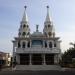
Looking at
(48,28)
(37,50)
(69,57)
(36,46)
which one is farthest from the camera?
(48,28)

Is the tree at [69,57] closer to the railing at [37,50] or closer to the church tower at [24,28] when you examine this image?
the railing at [37,50]

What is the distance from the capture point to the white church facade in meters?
63.9

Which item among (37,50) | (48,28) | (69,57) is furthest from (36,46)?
(69,57)

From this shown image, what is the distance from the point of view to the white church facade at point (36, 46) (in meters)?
63.9

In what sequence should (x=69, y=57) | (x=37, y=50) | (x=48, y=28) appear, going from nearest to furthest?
(x=69, y=57)
(x=37, y=50)
(x=48, y=28)

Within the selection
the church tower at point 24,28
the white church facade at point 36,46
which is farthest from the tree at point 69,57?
the church tower at point 24,28

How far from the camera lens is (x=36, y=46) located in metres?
66.2

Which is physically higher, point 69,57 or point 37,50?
point 37,50

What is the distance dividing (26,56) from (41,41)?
22.4 feet

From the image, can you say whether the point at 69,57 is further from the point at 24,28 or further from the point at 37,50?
the point at 24,28

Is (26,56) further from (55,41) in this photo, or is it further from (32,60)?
(55,41)

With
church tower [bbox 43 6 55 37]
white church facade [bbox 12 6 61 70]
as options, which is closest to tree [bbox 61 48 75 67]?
white church facade [bbox 12 6 61 70]

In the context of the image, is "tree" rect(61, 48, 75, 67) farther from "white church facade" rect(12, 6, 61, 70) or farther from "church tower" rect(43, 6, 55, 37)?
"church tower" rect(43, 6, 55, 37)

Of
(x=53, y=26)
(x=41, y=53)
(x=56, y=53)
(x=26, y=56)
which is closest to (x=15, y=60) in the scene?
(x=26, y=56)
